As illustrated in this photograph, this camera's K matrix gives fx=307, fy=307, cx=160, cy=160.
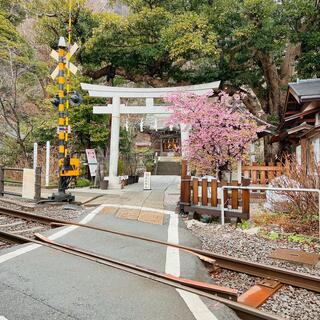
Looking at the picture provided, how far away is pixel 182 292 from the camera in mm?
2893

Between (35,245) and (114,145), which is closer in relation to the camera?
(35,245)

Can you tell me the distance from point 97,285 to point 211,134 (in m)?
6.43

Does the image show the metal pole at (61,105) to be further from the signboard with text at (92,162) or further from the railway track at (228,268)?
the signboard with text at (92,162)

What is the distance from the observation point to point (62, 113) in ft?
27.9

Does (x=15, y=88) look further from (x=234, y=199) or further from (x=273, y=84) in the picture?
(x=234, y=199)

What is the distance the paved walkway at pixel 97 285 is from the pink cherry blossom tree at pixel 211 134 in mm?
4424

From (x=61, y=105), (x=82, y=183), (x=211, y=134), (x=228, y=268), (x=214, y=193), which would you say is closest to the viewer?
(x=228, y=268)

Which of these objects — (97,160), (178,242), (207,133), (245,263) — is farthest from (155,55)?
(245,263)

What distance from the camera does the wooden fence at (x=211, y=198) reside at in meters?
6.62

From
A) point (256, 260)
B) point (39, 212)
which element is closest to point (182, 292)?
point (256, 260)

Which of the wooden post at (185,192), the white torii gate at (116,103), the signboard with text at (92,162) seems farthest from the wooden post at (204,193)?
the signboard with text at (92,162)

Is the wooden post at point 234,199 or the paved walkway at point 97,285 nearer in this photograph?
the paved walkway at point 97,285

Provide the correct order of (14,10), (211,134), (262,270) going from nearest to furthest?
(262,270) → (211,134) → (14,10)

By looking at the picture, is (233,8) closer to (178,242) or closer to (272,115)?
(272,115)
